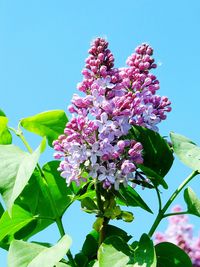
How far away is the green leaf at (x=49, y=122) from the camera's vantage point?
5.45ft

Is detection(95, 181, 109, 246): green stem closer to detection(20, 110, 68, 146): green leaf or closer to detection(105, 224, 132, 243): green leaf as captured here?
detection(105, 224, 132, 243): green leaf

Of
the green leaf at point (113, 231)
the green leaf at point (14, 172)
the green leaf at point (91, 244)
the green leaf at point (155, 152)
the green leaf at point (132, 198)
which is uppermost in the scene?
the green leaf at point (14, 172)

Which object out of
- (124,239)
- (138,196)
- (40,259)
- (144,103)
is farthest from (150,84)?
(40,259)

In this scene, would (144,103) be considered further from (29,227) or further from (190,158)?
(29,227)

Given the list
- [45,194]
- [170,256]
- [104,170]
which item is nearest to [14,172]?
[104,170]

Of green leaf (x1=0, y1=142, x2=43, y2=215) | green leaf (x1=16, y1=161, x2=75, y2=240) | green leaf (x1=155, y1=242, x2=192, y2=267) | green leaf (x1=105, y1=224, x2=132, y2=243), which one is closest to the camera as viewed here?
green leaf (x1=0, y1=142, x2=43, y2=215)

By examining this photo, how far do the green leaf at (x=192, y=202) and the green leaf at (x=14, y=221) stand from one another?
17.1 inches

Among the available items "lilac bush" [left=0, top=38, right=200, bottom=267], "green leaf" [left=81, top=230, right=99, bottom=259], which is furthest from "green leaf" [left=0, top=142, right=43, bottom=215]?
"green leaf" [left=81, top=230, right=99, bottom=259]

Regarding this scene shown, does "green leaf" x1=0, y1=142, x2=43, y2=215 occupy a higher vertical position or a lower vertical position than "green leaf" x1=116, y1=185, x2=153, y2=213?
higher

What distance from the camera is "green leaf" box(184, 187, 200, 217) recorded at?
1563 mm

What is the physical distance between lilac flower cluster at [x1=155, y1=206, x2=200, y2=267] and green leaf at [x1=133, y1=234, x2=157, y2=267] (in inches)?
4.2

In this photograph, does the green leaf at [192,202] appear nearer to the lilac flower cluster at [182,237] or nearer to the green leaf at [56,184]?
the lilac flower cluster at [182,237]

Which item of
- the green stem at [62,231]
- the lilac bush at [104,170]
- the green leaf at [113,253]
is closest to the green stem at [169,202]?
the lilac bush at [104,170]

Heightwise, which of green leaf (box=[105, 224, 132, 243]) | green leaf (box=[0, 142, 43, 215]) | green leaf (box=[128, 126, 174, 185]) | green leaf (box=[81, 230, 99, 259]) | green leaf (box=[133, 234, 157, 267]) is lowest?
green leaf (box=[81, 230, 99, 259])
